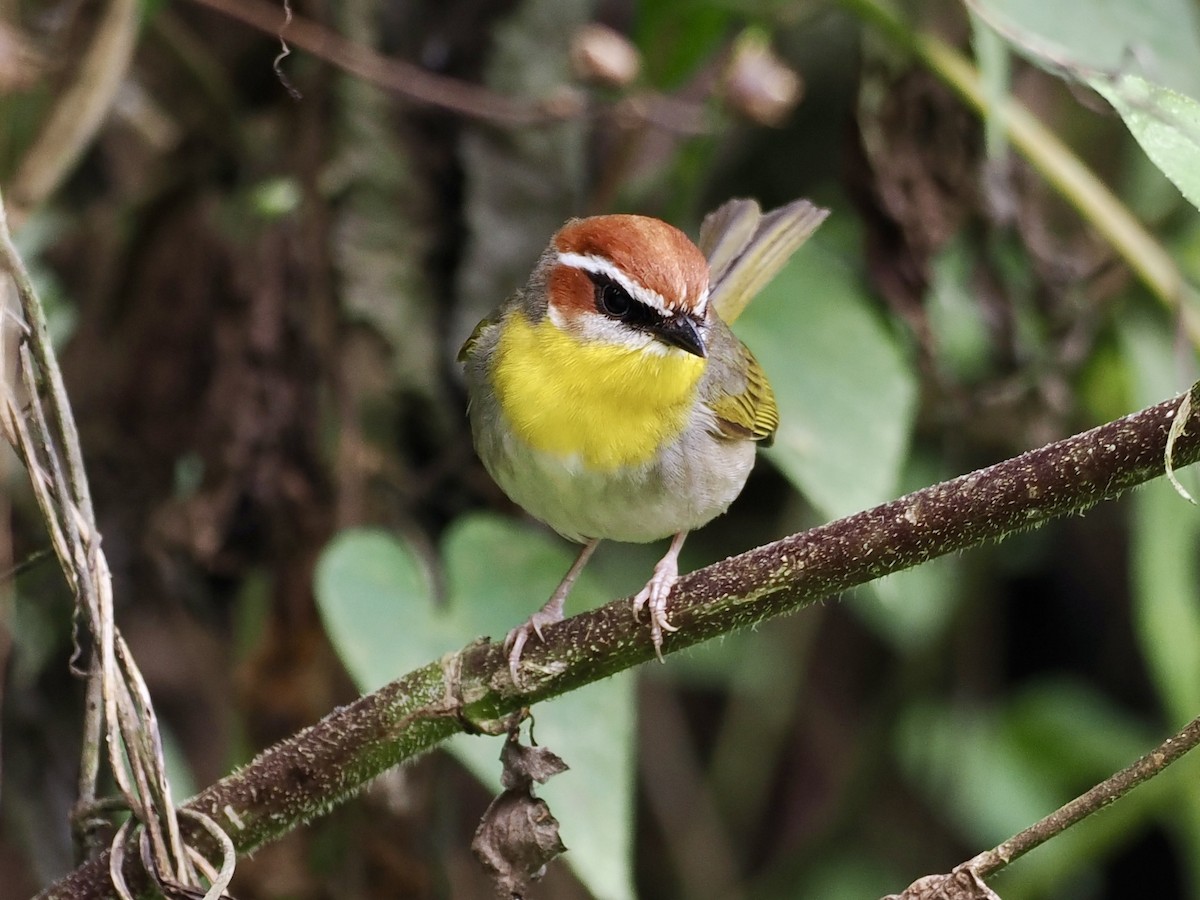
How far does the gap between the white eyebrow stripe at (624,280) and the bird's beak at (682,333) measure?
0.05ft

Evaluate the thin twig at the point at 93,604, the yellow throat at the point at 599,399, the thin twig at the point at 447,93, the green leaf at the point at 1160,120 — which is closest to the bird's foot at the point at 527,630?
the yellow throat at the point at 599,399

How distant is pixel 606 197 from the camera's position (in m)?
2.98

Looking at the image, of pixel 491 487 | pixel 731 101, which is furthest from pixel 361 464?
pixel 731 101

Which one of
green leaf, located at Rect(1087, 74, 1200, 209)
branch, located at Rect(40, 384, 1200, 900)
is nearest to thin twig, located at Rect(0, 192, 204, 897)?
branch, located at Rect(40, 384, 1200, 900)

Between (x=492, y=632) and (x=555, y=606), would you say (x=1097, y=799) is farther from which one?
(x=492, y=632)

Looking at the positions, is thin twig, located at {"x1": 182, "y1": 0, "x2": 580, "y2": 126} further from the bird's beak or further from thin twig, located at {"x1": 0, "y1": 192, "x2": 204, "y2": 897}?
thin twig, located at {"x1": 0, "y1": 192, "x2": 204, "y2": 897}

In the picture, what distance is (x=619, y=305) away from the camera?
2230mm

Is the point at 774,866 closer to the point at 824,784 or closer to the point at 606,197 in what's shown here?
the point at 824,784

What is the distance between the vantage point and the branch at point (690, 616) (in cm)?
130

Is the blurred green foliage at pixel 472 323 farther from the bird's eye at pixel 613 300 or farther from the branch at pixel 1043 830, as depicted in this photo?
the branch at pixel 1043 830

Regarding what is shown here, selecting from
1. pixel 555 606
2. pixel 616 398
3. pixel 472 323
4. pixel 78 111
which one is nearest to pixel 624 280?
pixel 616 398

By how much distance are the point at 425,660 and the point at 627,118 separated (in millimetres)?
1150

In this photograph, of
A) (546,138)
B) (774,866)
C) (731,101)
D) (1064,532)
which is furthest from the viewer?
(1064,532)

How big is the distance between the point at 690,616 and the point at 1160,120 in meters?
0.71
